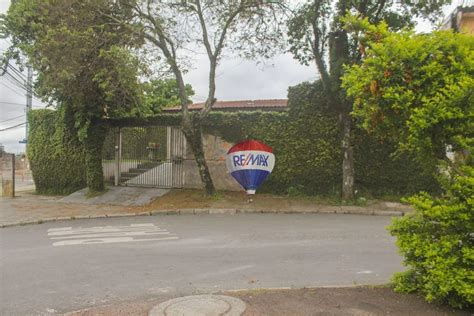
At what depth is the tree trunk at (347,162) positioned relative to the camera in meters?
15.1

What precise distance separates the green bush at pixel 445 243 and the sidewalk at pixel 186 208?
30.5 feet

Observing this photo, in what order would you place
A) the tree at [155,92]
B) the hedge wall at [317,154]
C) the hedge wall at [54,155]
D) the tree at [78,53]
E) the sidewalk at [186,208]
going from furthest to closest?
1. the hedge wall at [54,155]
2. the hedge wall at [317,154]
3. the tree at [155,92]
4. the tree at [78,53]
5. the sidewalk at [186,208]

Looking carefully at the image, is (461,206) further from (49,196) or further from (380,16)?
(49,196)

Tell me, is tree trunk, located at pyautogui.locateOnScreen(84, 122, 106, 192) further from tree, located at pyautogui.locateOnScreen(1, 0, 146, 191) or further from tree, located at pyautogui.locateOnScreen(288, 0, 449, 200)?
tree, located at pyautogui.locateOnScreen(288, 0, 449, 200)

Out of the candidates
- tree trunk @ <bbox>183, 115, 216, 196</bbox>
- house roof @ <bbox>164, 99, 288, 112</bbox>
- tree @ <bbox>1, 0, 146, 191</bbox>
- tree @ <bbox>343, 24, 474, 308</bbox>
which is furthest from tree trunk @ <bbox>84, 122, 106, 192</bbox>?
tree @ <bbox>343, 24, 474, 308</bbox>

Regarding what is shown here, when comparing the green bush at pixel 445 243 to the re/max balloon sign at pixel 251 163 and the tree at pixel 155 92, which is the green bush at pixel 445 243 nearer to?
the re/max balloon sign at pixel 251 163

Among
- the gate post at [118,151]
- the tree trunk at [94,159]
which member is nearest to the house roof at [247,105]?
the gate post at [118,151]

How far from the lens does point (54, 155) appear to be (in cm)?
1938

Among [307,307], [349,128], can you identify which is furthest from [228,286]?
[349,128]

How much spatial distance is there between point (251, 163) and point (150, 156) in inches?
187

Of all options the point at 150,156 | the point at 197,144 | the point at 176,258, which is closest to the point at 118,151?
the point at 150,156

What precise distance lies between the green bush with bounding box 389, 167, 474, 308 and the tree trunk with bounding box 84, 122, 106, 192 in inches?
574

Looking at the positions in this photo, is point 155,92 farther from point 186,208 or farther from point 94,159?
point 186,208

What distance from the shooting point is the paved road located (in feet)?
19.0
